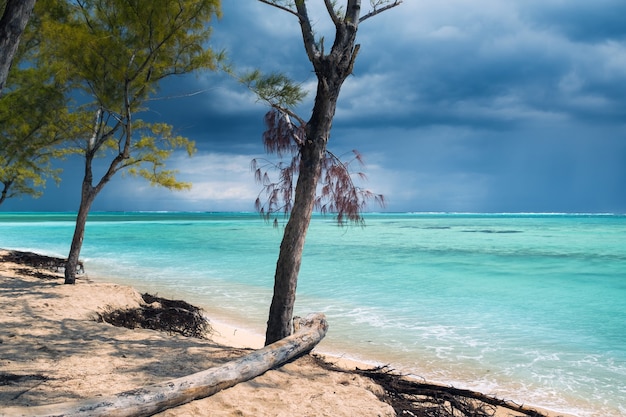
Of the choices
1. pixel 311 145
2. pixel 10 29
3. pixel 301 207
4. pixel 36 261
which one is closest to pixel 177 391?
pixel 301 207

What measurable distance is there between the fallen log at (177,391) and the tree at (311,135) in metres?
0.51

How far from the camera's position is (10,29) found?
3645 millimetres

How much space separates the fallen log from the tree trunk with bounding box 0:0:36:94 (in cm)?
249

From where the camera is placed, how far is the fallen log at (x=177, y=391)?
136 inches

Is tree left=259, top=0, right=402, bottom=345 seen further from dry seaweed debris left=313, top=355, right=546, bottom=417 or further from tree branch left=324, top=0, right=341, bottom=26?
dry seaweed debris left=313, top=355, right=546, bottom=417

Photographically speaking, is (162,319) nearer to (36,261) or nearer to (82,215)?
(82,215)

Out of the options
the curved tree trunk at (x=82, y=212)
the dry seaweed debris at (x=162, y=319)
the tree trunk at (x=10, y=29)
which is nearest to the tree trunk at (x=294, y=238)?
the dry seaweed debris at (x=162, y=319)

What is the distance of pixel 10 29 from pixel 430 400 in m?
5.09

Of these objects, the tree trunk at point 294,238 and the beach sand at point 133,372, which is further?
the tree trunk at point 294,238

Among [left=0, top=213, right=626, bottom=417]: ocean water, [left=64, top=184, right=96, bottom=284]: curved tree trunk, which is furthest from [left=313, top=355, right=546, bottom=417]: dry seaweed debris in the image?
[left=64, top=184, right=96, bottom=284]: curved tree trunk

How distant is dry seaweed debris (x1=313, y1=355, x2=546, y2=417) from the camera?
4.70 metres

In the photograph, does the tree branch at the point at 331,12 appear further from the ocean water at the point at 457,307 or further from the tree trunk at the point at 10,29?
the ocean water at the point at 457,307

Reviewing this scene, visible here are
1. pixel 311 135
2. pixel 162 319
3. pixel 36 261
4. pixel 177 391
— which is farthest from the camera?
pixel 36 261

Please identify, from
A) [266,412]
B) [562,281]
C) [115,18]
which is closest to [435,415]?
[266,412]
